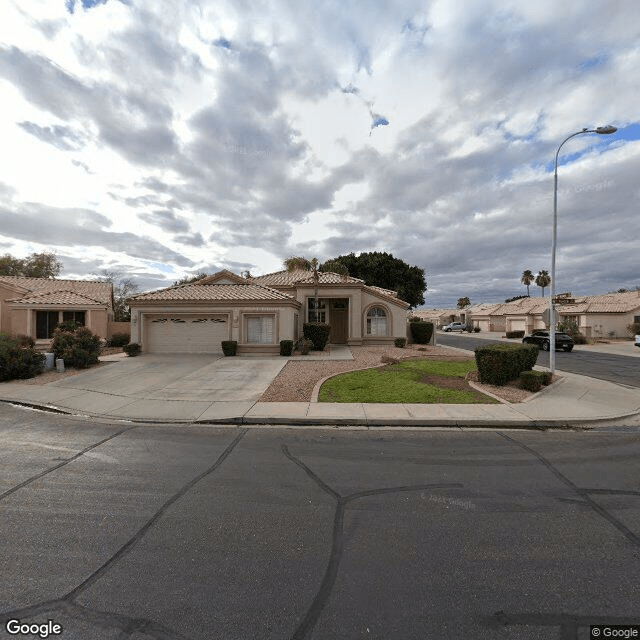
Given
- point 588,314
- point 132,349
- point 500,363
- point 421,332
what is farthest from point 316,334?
point 588,314

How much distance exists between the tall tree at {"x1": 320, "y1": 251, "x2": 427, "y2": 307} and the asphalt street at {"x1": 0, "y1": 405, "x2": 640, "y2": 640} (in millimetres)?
40188

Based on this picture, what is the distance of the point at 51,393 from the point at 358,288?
731 inches

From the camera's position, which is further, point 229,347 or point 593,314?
point 593,314

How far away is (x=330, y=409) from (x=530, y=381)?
6.88 meters

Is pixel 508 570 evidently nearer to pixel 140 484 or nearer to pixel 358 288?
pixel 140 484

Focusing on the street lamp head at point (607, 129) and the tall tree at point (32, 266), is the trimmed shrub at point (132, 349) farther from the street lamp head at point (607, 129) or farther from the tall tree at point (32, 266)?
the tall tree at point (32, 266)

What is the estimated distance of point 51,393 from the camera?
11.1m

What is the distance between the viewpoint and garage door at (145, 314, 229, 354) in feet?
68.2

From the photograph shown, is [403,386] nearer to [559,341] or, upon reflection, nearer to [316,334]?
[316,334]

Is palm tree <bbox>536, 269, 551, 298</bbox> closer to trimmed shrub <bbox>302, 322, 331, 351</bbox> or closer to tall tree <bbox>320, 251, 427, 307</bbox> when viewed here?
tall tree <bbox>320, 251, 427, 307</bbox>

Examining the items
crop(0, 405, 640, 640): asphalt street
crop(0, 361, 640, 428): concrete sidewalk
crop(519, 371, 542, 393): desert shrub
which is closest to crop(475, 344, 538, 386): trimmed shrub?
crop(519, 371, 542, 393): desert shrub

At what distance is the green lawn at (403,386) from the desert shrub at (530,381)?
183 centimetres

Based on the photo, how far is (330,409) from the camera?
354 inches

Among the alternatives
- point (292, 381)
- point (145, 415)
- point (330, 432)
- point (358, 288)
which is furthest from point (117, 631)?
point (358, 288)
